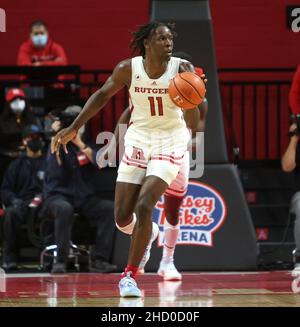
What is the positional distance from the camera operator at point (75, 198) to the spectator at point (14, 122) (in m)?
1.04

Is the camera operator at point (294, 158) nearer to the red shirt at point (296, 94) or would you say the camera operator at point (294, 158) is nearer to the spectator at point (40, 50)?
the red shirt at point (296, 94)

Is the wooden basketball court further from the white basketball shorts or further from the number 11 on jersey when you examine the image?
the number 11 on jersey

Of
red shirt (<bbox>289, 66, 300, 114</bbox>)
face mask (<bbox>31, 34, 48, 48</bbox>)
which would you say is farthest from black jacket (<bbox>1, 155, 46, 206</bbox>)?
red shirt (<bbox>289, 66, 300, 114</bbox>)

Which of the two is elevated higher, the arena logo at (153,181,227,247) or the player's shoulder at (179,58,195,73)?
the player's shoulder at (179,58,195,73)

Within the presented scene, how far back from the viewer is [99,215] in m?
11.3

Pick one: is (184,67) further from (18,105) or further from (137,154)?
(18,105)

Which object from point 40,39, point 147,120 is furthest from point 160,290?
point 40,39

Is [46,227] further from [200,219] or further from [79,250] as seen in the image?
[200,219]

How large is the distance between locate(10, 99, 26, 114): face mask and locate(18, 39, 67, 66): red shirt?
1.27 meters

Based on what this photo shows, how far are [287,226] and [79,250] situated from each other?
2.54 meters

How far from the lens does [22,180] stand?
11836 millimetres

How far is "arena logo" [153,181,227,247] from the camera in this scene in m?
11.2
